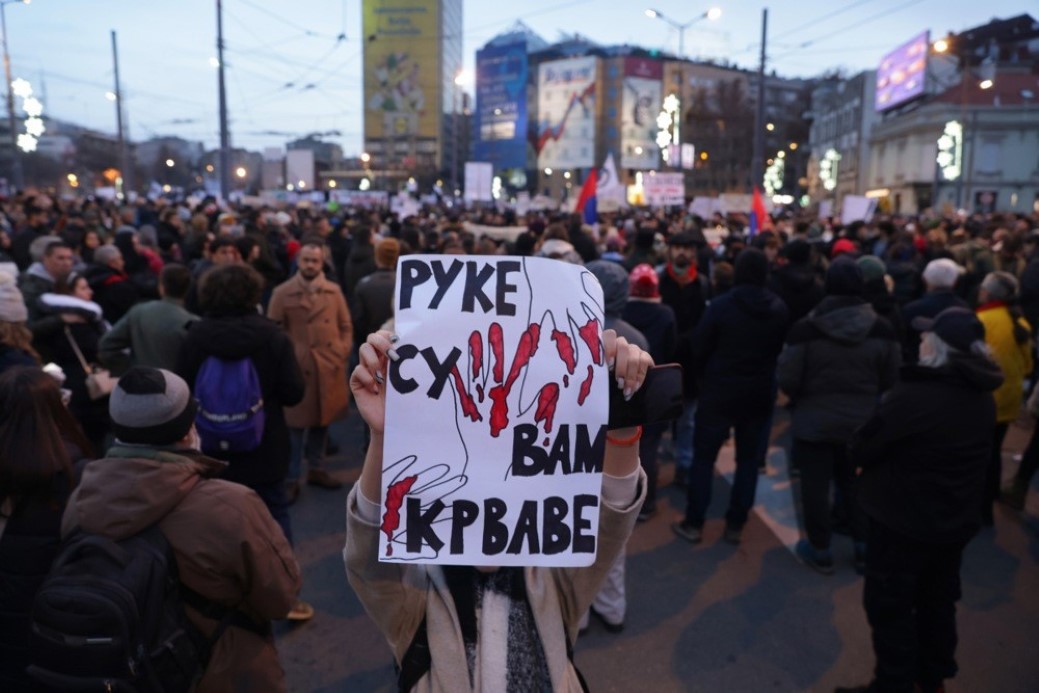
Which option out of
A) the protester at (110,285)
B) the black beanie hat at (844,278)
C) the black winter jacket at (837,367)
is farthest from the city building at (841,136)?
the protester at (110,285)

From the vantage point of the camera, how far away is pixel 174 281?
15.7ft

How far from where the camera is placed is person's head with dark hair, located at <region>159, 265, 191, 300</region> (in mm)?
4754

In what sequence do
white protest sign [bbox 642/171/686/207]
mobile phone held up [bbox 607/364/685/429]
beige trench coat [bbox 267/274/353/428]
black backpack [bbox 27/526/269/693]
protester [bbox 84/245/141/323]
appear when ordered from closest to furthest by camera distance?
mobile phone held up [bbox 607/364/685/429]
black backpack [bbox 27/526/269/693]
beige trench coat [bbox 267/274/353/428]
protester [bbox 84/245/141/323]
white protest sign [bbox 642/171/686/207]

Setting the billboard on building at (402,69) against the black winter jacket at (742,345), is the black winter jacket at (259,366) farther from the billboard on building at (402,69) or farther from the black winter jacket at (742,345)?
the billboard on building at (402,69)

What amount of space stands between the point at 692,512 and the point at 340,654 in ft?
8.06

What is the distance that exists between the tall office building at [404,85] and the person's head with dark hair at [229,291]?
8392cm

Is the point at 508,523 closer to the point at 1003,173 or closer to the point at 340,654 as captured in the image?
the point at 340,654

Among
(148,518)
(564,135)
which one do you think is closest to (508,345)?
(148,518)

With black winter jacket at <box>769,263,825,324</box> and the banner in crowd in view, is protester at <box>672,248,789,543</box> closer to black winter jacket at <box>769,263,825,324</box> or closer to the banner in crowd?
black winter jacket at <box>769,263,825,324</box>

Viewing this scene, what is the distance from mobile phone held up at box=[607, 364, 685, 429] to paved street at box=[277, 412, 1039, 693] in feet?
7.77

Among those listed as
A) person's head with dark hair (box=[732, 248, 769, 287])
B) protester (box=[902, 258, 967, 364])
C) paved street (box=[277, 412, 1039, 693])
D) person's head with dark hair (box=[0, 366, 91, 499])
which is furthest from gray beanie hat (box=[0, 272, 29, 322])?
protester (box=[902, 258, 967, 364])

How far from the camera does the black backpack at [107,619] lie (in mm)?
2061

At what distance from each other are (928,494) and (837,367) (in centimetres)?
157

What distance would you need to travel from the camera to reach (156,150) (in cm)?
10356
